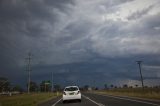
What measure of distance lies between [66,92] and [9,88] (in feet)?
476

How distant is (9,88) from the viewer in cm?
16812

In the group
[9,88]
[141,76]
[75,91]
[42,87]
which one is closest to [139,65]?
[141,76]

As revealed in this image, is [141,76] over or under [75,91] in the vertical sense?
over

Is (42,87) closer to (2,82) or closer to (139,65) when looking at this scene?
(2,82)

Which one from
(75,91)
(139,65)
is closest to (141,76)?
(139,65)

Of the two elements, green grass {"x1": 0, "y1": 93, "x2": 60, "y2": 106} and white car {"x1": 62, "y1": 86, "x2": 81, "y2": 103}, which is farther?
green grass {"x1": 0, "y1": 93, "x2": 60, "y2": 106}

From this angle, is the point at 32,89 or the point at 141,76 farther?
the point at 32,89

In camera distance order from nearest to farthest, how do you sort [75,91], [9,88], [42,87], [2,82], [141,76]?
1. [75,91]
2. [141,76]
3. [2,82]
4. [9,88]
5. [42,87]

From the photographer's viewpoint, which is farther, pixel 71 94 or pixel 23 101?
pixel 23 101

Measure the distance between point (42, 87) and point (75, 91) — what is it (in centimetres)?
17178

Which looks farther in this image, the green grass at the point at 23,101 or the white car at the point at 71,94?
the green grass at the point at 23,101

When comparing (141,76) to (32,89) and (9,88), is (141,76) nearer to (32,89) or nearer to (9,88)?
(9,88)

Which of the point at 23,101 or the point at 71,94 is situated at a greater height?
the point at 71,94

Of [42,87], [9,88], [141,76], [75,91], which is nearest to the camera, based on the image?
[75,91]
